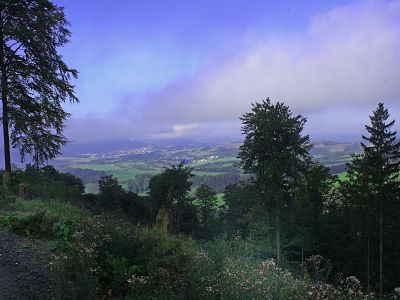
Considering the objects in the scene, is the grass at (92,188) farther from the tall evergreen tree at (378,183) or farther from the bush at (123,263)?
the bush at (123,263)

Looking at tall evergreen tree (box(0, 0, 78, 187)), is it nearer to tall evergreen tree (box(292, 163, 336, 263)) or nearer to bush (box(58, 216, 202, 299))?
bush (box(58, 216, 202, 299))

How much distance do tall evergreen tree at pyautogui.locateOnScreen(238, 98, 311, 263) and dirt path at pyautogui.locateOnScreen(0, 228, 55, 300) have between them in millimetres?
23491

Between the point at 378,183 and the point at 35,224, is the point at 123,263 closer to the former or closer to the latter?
the point at 35,224

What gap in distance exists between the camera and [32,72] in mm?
18109

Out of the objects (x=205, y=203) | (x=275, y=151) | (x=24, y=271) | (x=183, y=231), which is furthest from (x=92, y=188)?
(x=24, y=271)

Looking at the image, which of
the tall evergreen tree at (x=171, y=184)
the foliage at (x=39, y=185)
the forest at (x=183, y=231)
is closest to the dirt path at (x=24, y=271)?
the forest at (x=183, y=231)

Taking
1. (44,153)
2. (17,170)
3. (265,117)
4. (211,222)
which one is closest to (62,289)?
(44,153)

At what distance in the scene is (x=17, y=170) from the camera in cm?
2111

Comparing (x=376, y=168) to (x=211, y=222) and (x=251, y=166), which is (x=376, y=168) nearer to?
(x=251, y=166)

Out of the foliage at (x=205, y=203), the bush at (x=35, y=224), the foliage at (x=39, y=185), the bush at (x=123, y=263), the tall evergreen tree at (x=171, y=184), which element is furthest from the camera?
the foliage at (x=205, y=203)

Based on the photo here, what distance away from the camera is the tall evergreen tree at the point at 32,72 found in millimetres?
17688

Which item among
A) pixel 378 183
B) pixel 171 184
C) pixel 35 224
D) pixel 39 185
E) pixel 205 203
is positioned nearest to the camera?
pixel 35 224

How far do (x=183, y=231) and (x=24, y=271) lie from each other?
14.0 m

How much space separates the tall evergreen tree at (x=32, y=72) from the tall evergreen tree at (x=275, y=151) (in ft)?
51.1
